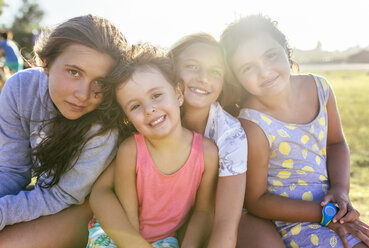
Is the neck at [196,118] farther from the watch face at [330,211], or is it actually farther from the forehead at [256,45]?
the watch face at [330,211]

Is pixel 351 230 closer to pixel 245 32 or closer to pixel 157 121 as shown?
pixel 157 121

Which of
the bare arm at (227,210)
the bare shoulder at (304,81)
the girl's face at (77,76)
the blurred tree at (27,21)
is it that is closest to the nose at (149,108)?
the girl's face at (77,76)

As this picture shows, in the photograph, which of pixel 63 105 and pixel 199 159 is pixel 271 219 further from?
pixel 63 105

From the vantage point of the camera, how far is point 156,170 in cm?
215

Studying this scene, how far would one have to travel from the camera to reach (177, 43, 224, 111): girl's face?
2338mm

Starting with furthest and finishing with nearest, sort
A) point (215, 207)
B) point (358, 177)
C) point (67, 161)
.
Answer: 1. point (358, 177)
2. point (67, 161)
3. point (215, 207)

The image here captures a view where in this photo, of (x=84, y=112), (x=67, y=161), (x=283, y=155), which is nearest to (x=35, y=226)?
(x=67, y=161)

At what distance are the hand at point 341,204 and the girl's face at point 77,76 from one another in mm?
1615

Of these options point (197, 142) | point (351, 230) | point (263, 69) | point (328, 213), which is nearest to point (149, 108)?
point (197, 142)

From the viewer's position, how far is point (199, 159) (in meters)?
2.16

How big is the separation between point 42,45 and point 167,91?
90cm

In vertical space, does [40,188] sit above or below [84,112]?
below

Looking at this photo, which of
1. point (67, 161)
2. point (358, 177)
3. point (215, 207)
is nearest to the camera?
point (215, 207)

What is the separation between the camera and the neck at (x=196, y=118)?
2.43 m
